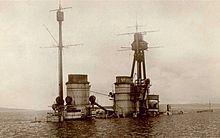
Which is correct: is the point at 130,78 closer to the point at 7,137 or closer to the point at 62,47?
the point at 62,47

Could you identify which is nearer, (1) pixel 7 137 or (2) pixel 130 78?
(1) pixel 7 137

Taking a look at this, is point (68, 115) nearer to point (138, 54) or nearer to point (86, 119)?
point (86, 119)

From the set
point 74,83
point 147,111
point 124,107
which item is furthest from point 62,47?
point 147,111

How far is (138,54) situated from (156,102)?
13458 millimetres

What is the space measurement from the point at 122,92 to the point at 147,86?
7670 mm

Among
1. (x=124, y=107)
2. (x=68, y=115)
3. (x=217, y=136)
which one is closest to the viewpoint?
(x=217, y=136)

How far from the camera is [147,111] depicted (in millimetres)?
106625

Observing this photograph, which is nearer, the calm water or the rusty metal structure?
the calm water

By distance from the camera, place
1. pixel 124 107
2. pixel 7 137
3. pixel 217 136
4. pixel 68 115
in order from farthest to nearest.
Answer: pixel 124 107
pixel 68 115
pixel 7 137
pixel 217 136

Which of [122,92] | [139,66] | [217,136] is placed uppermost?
[139,66]

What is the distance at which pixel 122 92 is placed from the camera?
9819 centimetres

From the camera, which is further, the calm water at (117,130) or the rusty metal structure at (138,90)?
the rusty metal structure at (138,90)

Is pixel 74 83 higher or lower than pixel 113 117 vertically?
higher

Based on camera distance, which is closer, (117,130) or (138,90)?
(117,130)
